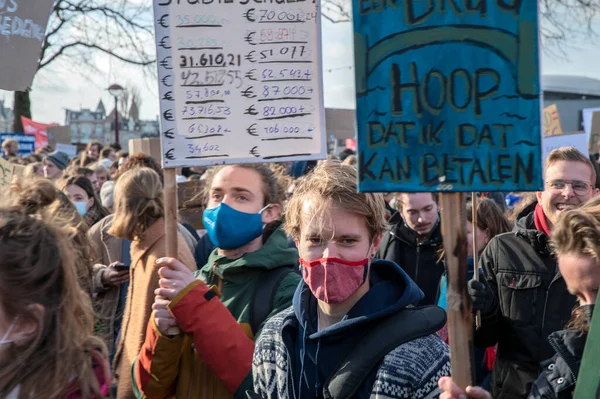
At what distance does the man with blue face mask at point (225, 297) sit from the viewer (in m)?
2.87

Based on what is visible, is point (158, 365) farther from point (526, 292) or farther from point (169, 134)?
point (526, 292)

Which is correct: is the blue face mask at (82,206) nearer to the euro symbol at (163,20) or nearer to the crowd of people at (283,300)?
the crowd of people at (283,300)

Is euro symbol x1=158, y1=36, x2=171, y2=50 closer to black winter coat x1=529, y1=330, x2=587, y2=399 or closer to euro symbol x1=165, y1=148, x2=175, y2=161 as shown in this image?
euro symbol x1=165, y1=148, x2=175, y2=161

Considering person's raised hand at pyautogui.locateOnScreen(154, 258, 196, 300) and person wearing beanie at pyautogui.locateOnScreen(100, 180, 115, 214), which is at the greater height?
person wearing beanie at pyautogui.locateOnScreen(100, 180, 115, 214)

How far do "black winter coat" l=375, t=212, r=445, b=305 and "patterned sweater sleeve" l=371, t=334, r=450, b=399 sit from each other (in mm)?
2445

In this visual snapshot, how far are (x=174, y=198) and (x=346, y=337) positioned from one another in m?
1.00

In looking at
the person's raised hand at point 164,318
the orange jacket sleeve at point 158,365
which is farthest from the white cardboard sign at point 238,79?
the orange jacket sleeve at point 158,365

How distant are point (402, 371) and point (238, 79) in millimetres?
1446

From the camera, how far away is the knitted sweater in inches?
88.6

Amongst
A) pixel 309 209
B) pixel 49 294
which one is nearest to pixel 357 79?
pixel 309 209

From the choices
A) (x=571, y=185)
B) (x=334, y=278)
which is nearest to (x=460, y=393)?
(x=334, y=278)

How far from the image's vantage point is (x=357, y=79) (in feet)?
7.43

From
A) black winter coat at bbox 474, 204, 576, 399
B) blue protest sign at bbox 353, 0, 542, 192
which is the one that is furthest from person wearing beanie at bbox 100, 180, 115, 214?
blue protest sign at bbox 353, 0, 542, 192

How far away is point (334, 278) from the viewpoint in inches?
96.8
